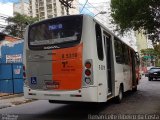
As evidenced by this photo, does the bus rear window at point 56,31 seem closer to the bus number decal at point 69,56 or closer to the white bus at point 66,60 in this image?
the white bus at point 66,60

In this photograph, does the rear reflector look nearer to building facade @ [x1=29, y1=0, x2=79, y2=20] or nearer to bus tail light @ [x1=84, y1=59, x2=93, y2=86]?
bus tail light @ [x1=84, y1=59, x2=93, y2=86]

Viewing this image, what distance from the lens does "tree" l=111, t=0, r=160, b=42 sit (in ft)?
66.5

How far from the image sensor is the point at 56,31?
444 inches

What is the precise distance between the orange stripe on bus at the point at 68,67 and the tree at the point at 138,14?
33.5 feet

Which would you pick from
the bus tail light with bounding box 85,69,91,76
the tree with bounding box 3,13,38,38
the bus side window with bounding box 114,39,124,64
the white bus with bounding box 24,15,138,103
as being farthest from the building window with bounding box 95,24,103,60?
the tree with bounding box 3,13,38,38

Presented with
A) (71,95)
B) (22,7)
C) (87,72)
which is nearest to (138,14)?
(87,72)

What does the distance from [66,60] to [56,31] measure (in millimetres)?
1052

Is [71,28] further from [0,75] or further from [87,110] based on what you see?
[0,75]

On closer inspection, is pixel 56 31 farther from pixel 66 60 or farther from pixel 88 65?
pixel 88 65

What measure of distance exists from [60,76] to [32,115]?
6.13ft

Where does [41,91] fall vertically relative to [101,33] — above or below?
below

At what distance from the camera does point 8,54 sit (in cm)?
2586

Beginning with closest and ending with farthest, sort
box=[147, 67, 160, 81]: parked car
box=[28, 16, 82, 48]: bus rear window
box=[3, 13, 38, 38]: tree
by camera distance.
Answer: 1. box=[28, 16, 82, 48]: bus rear window
2. box=[147, 67, 160, 81]: parked car
3. box=[3, 13, 38, 38]: tree

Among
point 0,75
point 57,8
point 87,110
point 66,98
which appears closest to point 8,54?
point 0,75
